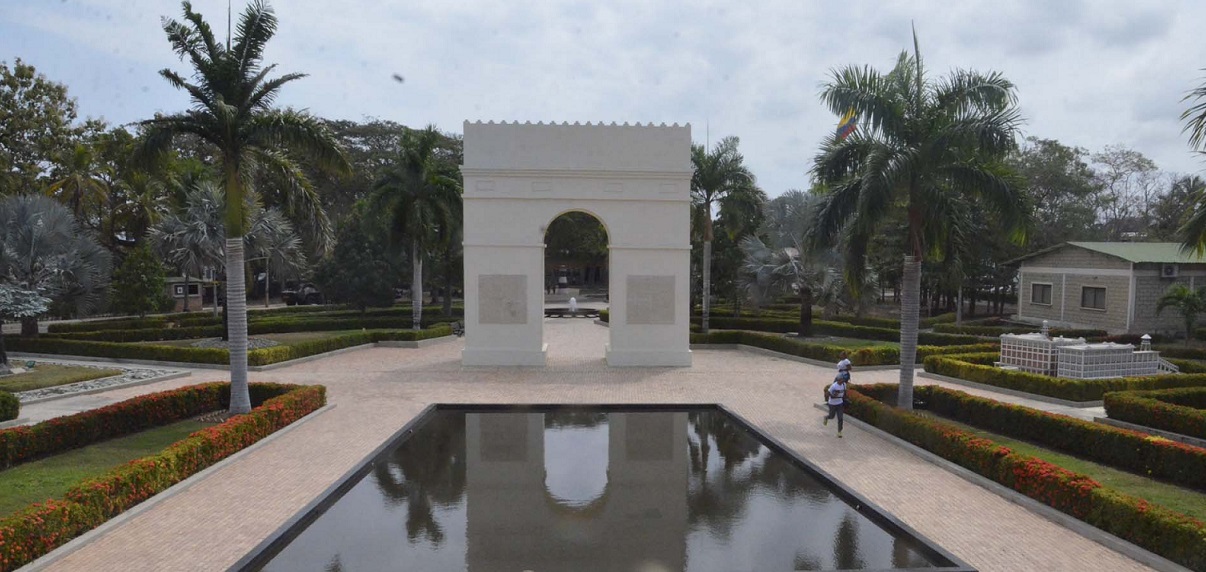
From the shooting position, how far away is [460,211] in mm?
28547

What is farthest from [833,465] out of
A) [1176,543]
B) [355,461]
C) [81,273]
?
[81,273]

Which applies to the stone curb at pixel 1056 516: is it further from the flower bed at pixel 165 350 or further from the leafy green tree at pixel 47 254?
the leafy green tree at pixel 47 254

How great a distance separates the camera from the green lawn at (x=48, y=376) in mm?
16781

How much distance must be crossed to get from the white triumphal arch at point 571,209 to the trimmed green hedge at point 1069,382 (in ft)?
26.9

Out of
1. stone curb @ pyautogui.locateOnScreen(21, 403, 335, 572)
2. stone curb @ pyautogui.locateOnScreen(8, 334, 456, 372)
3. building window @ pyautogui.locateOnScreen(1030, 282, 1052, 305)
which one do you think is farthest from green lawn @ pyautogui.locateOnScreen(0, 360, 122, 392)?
building window @ pyautogui.locateOnScreen(1030, 282, 1052, 305)

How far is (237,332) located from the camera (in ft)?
45.5

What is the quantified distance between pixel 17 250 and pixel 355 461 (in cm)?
1701

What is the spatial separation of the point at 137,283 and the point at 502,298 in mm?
18574

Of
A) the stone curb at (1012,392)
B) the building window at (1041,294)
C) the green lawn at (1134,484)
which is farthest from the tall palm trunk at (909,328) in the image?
the building window at (1041,294)

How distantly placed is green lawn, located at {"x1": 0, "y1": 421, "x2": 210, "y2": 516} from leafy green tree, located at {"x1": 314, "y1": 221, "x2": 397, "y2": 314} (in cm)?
2174

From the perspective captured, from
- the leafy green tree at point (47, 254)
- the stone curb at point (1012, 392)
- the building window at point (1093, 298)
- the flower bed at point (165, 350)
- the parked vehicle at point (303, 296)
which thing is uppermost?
the leafy green tree at point (47, 254)

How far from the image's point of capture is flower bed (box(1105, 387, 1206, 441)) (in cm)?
1229

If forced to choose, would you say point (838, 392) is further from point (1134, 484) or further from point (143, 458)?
point (143, 458)

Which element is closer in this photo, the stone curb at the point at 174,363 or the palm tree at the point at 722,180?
the stone curb at the point at 174,363
